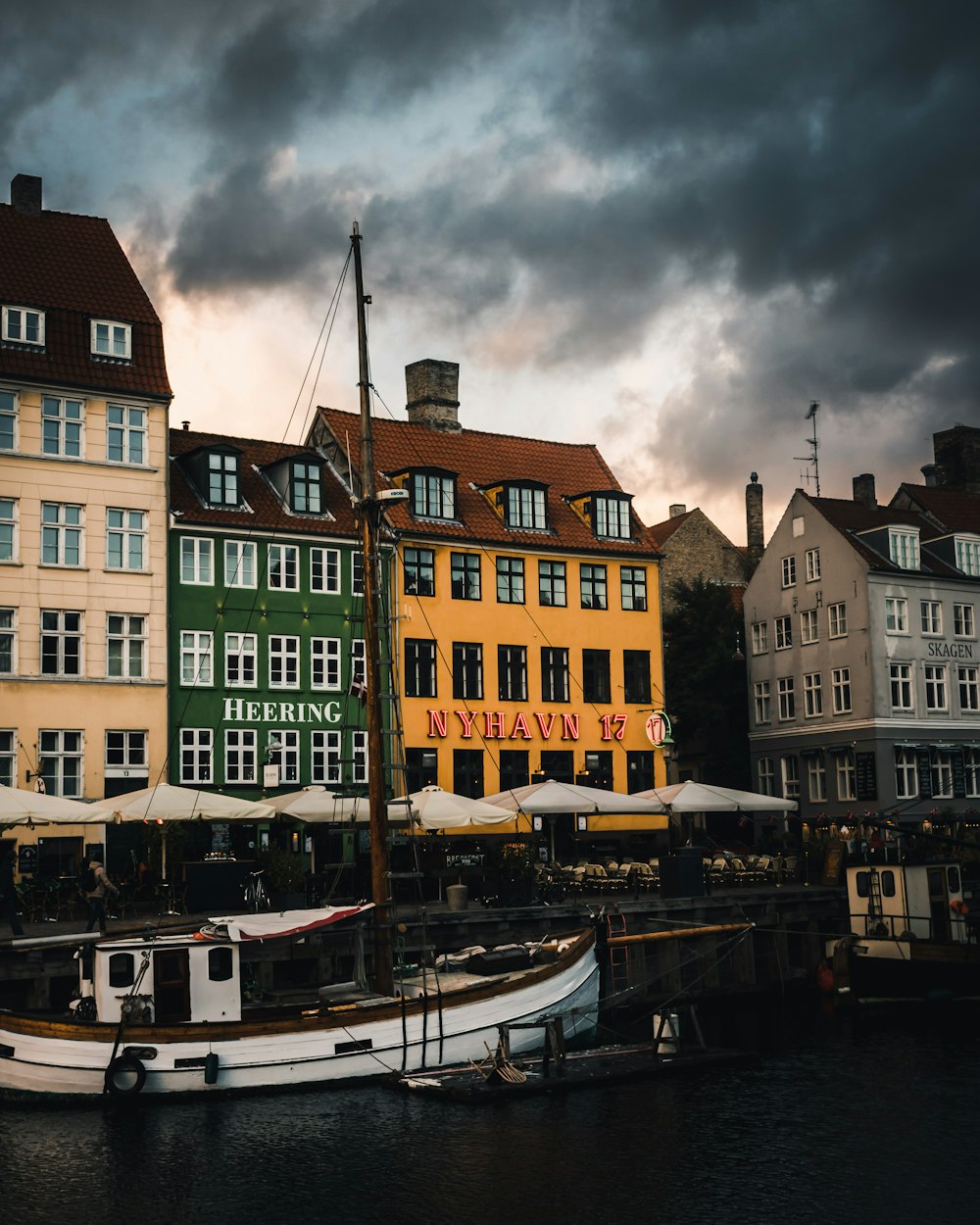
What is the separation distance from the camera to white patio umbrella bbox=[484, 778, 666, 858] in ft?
143

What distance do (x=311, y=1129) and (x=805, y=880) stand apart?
26.3 m

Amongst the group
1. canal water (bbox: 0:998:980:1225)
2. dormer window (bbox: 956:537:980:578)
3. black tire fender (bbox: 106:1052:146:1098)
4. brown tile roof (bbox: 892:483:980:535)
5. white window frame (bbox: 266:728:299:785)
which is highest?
brown tile roof (bbox: 892:483:980:535)

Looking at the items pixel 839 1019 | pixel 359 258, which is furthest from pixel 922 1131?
pixel 359 258

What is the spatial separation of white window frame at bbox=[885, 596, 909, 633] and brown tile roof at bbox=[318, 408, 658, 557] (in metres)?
10.5

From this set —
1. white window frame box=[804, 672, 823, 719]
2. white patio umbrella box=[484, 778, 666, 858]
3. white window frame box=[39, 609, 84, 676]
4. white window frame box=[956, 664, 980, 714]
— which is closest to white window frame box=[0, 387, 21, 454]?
white window frame box=[39, 609, 84, 676]

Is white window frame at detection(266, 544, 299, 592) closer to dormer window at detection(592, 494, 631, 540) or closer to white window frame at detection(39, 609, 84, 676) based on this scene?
white window frame at detection(39, 609, 84, 676)

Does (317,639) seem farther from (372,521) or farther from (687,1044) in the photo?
(687,1044)

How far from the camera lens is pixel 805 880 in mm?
48125

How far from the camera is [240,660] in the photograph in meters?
50.4

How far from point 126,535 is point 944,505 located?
38.8 m

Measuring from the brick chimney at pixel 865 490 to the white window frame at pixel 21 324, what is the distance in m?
38.5

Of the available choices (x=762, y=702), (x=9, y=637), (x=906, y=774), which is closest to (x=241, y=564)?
(x=9, y=637)

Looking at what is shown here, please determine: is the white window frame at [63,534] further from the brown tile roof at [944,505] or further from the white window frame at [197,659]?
the brown tile roof at [944,505]

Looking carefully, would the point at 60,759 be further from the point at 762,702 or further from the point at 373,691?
the point at 762,702
